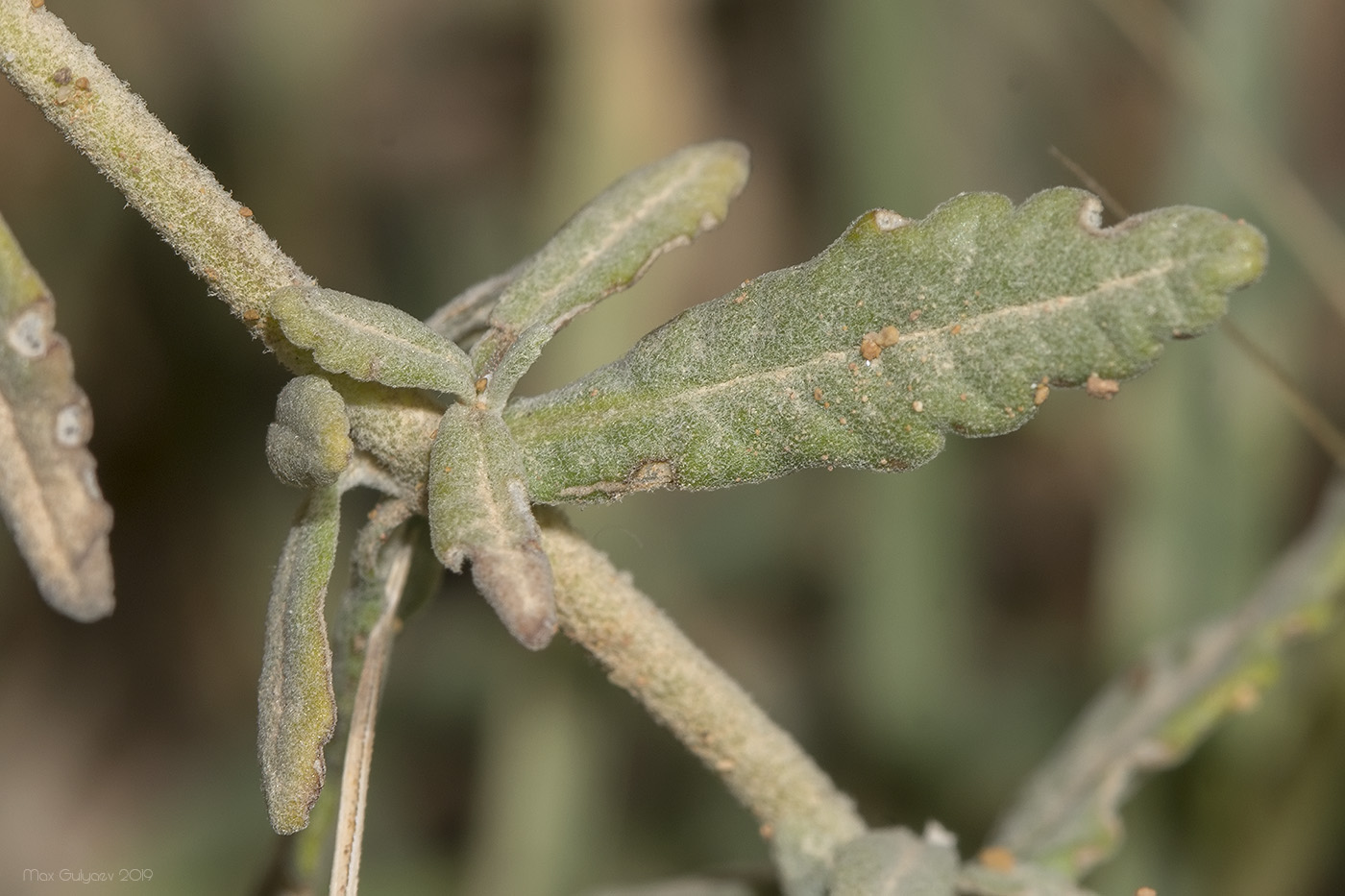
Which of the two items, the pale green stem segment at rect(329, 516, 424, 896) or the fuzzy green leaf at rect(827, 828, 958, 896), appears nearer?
the pale green stem segment at rect(329, 516, 424, 896)

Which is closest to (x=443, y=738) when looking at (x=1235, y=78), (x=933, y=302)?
(x=1235, y=78)

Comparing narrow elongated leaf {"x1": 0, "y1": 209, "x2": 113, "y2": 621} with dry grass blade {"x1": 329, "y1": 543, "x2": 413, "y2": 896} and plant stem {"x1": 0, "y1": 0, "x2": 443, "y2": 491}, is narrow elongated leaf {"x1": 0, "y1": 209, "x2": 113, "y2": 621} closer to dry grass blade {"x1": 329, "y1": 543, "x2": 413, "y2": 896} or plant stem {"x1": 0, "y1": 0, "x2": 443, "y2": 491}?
plant stem {"x1": 0, "y1": 0, "x2": 443, "y2": 491}

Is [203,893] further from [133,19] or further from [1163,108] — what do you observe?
[1163,108]

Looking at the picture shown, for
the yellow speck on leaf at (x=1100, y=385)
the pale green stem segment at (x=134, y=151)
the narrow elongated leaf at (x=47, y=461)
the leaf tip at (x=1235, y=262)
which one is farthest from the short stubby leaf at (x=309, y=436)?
the leaf tip at (x=1235, y=262)

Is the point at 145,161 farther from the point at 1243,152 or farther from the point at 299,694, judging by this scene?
the point at 1243,152

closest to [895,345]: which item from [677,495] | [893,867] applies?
[893,867]

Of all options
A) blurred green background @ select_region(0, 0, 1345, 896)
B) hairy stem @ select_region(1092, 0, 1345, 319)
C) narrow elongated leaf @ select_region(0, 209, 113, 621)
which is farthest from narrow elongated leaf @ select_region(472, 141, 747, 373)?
hairy stem @ select_region(1092, 0, 1345, 319)
